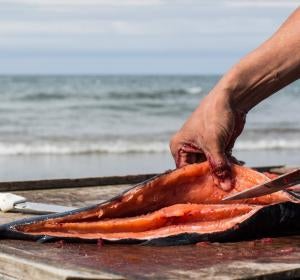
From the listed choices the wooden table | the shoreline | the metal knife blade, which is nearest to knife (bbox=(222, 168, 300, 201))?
the wooden table

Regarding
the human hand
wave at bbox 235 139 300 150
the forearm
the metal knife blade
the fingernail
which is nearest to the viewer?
the forearm

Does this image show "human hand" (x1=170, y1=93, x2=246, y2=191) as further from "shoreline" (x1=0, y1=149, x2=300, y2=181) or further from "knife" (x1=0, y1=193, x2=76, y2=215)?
"shoreline" (x1=0, y1=149, x2=300, y2=181)

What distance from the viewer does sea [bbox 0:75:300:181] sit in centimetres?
1762

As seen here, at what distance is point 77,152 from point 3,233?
17.0 m

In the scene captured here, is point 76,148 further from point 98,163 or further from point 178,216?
point 178,216

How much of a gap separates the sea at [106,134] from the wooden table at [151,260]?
33.0 feet

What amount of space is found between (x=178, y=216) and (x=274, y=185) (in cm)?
50

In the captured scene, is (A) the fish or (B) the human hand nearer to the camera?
(A) the fish

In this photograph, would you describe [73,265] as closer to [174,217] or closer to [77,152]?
[174,217]

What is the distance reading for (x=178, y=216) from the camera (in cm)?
493

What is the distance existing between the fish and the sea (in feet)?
31.4

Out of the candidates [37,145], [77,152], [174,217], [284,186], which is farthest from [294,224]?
[37,145]

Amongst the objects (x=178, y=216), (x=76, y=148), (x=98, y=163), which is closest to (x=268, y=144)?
(x=76, y=148)

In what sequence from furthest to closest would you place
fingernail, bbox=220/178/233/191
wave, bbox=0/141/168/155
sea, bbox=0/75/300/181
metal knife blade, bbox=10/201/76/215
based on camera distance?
wave, bbox=0/141/168/155, sea, bbox=0/75/300/181, metal knife blade, bbox=10/201/76/215, fingernail, bbox=220/178/233/191
